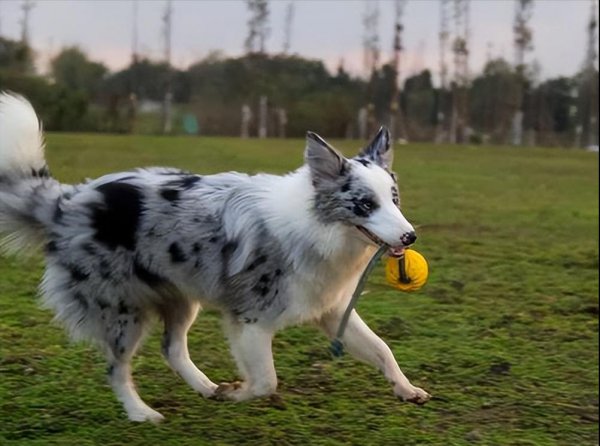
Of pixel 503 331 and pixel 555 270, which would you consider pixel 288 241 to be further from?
pixel 555 270

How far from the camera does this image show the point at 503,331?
5.90m

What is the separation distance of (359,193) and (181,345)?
126cm

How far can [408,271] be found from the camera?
405cm

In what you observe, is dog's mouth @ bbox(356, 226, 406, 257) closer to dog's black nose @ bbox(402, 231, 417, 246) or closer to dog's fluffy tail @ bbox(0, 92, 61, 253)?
dog's black nose @ bbox(402, 231, 417, 246)

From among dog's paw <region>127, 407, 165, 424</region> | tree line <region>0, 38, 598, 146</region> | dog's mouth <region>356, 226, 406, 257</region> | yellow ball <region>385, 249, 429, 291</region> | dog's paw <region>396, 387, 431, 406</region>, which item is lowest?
dog's paw <region>127, 407, 165, 424</region>

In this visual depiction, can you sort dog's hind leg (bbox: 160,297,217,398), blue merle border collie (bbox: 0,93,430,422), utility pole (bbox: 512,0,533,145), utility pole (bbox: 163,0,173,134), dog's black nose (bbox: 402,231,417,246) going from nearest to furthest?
1. dog's black nose (bbox: 402,231,417,246)
2. blue merle border collie (bbox: 0,93,430,422)
3. dog's hind leg (bbox: 160,297,217,398)
4. utility pole (bbox: 163,0,173,134)
5. utility pole (bbox: 512,0,533,145)

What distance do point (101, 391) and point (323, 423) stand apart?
1.06 meters

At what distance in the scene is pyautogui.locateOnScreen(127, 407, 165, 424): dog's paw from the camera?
157 inches

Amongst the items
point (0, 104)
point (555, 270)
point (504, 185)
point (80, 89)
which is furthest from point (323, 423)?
point (504, 185)

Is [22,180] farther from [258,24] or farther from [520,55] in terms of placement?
[520,55]

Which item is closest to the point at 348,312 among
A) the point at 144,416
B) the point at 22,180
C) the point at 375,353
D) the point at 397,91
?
the point at 375,353

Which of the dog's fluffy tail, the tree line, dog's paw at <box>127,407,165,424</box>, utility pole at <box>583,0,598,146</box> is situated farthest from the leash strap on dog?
utility pole at <box>583,0,598,146</box>

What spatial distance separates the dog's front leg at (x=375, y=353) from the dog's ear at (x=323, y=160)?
680 millimetres

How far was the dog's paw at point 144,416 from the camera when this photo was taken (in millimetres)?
3996
